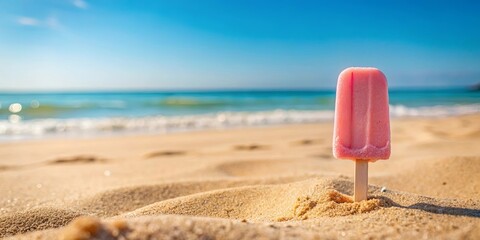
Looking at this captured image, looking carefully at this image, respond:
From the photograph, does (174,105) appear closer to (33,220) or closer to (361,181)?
(33,220)

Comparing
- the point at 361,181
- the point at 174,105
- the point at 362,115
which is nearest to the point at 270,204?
the point at 361,181

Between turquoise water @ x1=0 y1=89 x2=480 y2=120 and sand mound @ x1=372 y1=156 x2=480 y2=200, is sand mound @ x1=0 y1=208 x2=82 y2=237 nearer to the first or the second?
sand mound @ x1=372 y1=156 x2=480 y2=200

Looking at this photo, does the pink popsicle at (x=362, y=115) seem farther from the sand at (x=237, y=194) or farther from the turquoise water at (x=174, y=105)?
the turquoise water at (x=174, y=105)

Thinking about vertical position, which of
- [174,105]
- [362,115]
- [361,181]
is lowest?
[174,105]

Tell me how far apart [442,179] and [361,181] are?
1.52m

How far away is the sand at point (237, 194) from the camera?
160cm

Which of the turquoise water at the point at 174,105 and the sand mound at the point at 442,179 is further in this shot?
the turquoise water at the point at 174,105

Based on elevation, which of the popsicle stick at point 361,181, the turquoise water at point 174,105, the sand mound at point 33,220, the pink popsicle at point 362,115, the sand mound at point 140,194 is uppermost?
the pink popsicle at point 362,115

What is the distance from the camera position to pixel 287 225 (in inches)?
69.0

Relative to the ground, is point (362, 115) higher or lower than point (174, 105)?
higher

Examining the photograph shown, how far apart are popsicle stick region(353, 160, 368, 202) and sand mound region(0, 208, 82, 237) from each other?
1.55 metres

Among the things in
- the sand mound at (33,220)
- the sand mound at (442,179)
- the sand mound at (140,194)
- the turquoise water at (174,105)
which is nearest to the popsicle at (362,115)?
the sand mound at (442,179)

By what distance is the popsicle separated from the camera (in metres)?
2.09

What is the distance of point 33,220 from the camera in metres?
2.34
